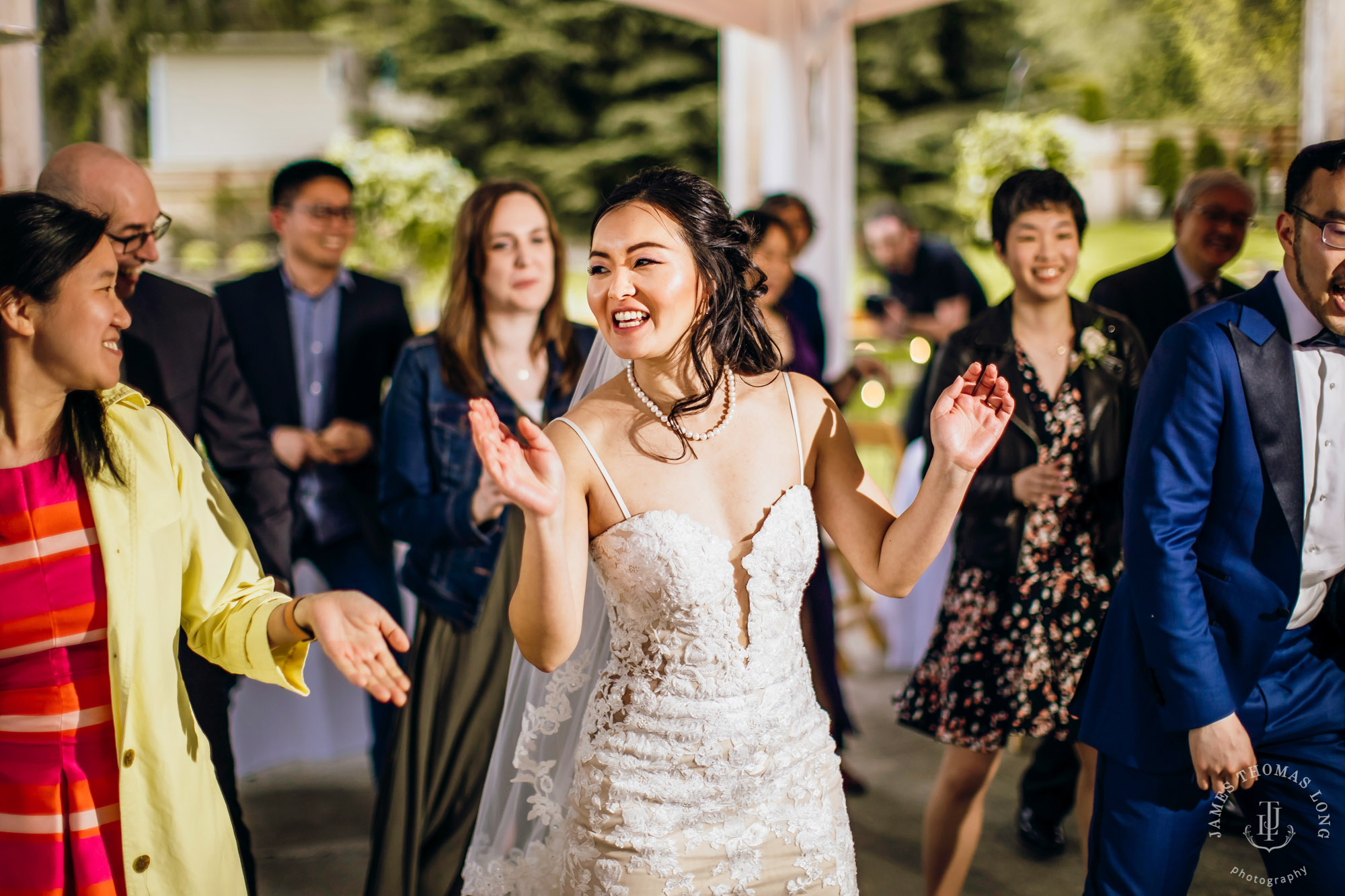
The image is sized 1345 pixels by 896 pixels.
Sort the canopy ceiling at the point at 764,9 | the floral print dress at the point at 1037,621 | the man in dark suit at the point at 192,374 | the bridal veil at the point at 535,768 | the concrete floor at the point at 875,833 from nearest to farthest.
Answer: the bridal veil at the point at 535,768
the man in dark suit at the point at 192,374
the floral print dress at the point at 1037,621
the concrete floor at the point at 875,833
the canopy ceiling at the point at 764,9

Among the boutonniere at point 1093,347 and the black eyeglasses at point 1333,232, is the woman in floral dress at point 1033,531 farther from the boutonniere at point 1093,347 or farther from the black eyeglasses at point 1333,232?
the black eyeglasses at point 1333,232

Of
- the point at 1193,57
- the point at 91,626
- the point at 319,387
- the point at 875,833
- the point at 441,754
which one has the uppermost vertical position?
the point at 1193,57

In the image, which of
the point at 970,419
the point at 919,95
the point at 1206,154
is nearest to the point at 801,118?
the point at 1206,154

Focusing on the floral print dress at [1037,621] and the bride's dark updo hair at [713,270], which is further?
the floral print dress at [1037,621]

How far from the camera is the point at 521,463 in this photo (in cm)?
149

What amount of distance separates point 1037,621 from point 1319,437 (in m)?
0.90

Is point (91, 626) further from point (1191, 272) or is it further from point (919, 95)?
point (919, 95)

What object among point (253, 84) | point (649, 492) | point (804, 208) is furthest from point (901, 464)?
point (253, 84)

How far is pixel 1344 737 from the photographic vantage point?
192cm

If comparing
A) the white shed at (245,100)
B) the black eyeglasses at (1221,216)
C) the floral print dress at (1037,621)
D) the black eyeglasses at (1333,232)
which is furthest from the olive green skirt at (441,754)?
the white shed at (245,100)

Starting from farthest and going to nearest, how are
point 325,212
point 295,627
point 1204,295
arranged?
point 325,212
point 1204,295
point 295,627

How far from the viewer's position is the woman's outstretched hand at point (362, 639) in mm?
1462

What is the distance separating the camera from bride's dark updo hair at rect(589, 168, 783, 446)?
1771mm

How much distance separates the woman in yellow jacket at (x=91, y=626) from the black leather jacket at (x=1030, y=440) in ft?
5.77
